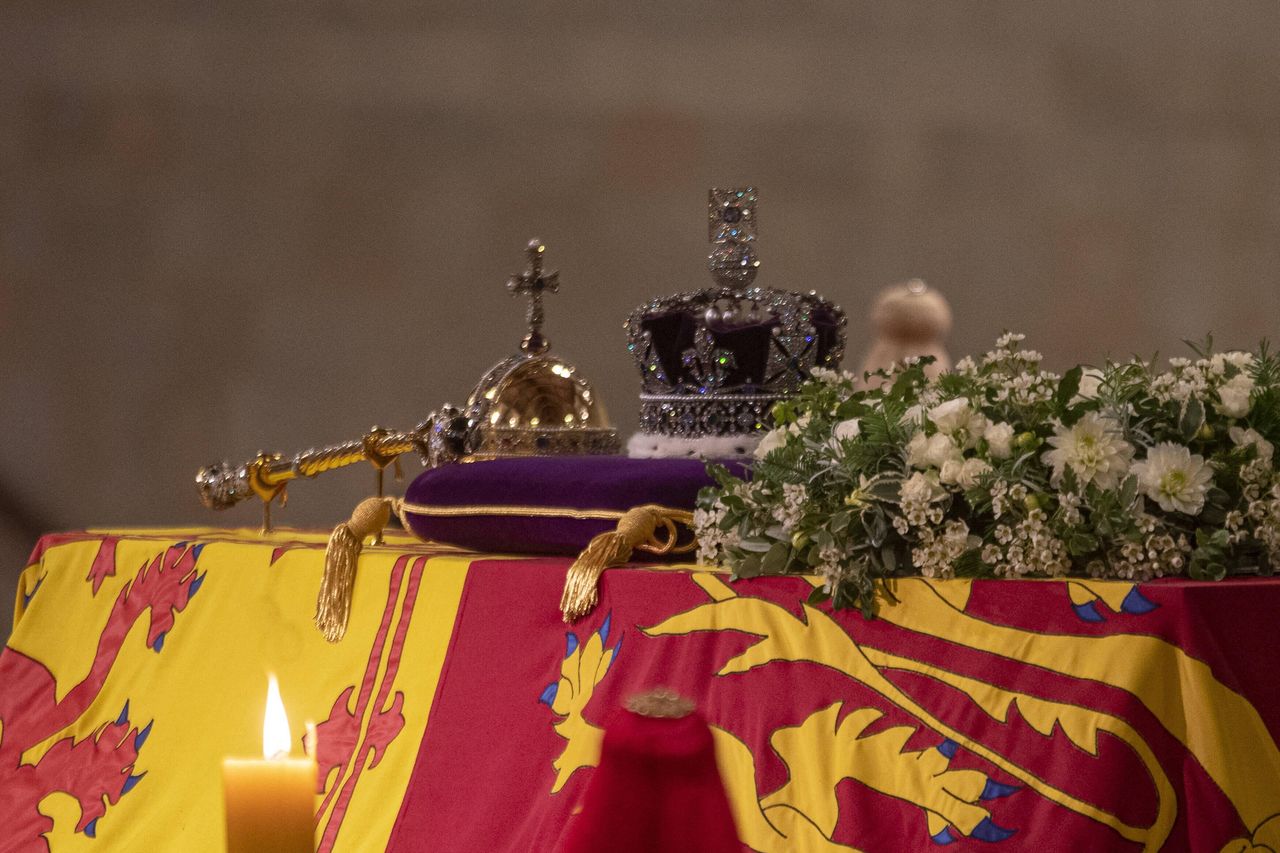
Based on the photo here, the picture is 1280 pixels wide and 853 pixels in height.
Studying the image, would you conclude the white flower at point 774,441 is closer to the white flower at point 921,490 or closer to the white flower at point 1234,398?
the white flower at point 921,490

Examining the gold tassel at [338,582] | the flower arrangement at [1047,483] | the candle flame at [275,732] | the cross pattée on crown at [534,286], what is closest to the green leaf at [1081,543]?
the flower arrangement at [1047,483]

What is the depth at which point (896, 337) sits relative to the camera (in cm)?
333

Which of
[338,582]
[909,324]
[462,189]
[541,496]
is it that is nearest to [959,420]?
[541,496]

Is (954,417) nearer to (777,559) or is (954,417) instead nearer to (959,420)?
(959,420)

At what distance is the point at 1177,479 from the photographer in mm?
1300

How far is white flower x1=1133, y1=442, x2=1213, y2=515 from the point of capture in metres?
1.30

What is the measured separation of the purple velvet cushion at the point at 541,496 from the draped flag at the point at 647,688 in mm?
46

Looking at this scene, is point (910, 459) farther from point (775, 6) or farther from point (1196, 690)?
point (775, 6)

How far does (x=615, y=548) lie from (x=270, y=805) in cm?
114

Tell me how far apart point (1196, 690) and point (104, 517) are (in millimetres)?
3387

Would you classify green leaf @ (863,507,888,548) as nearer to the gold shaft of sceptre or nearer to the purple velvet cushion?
the purple velvet cushion

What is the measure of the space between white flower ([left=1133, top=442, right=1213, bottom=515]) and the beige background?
8.97 feet

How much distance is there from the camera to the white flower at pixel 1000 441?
135cm

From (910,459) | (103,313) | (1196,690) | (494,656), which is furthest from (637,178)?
(1196,690)
